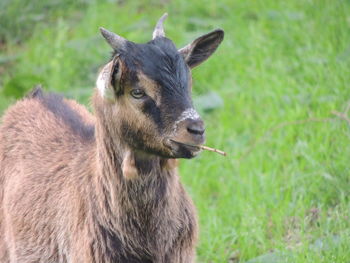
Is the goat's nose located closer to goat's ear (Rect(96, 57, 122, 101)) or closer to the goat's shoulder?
goat's ear (Rect(96, 57, 122, 101))

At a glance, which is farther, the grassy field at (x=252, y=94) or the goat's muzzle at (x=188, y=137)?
the grassy field at (x=252, y=94)

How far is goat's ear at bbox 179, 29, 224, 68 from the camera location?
487 centimetres

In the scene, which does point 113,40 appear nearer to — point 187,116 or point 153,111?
point 153,111

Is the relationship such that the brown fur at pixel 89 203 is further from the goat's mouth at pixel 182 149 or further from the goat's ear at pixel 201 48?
the goat's ear at pixel 201 48

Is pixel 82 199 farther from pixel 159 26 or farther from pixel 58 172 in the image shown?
pixel 159 26

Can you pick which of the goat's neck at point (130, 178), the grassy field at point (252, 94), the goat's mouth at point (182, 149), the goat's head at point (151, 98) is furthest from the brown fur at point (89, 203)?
the grassy field at point (252, 94)

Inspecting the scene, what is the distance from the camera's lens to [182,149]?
435cm

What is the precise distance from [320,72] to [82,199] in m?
3.68

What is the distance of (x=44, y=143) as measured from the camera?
568 centimetres

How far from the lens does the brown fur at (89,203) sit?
188 inches

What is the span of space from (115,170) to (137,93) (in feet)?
1.92

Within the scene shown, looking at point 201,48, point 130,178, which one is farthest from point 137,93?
point 201,48

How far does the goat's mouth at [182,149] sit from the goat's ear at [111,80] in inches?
17.6

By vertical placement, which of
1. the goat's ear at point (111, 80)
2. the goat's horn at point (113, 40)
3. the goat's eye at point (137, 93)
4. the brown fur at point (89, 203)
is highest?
the goat's horn at point (113, 40)
